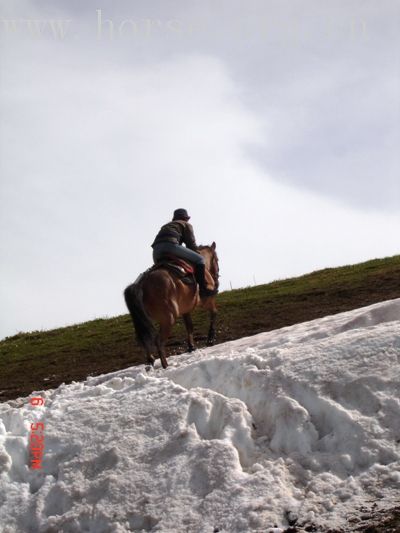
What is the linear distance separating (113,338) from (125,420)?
45.9 ft

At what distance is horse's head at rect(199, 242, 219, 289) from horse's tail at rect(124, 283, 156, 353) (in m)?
3.56

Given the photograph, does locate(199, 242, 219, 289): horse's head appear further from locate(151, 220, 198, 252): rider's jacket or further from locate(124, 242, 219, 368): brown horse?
locate(124, 242, 219, 368): brown horse

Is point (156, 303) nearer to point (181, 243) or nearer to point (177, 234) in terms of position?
point (177, 234)

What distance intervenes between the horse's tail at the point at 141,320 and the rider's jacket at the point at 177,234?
2.03 m

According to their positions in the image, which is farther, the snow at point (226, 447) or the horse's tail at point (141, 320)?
the horse's tail at point (141, 320)

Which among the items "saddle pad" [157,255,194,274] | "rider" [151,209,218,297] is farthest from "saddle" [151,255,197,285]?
"rider" [151,209,218,297]

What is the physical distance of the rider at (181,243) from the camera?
49.7 feet

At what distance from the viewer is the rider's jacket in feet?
50.2

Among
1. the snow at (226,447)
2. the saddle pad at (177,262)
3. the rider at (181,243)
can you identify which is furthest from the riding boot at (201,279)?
the snow at (226,447)

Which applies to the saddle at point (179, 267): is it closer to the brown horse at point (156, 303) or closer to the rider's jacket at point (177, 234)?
the brown horse at point (156, 303)

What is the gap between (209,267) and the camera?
1703 cm

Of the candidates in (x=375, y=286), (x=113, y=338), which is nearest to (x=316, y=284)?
(x=375, y=286)

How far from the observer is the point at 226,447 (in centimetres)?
815

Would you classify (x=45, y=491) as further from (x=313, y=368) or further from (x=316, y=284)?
(x=316, y=284)
